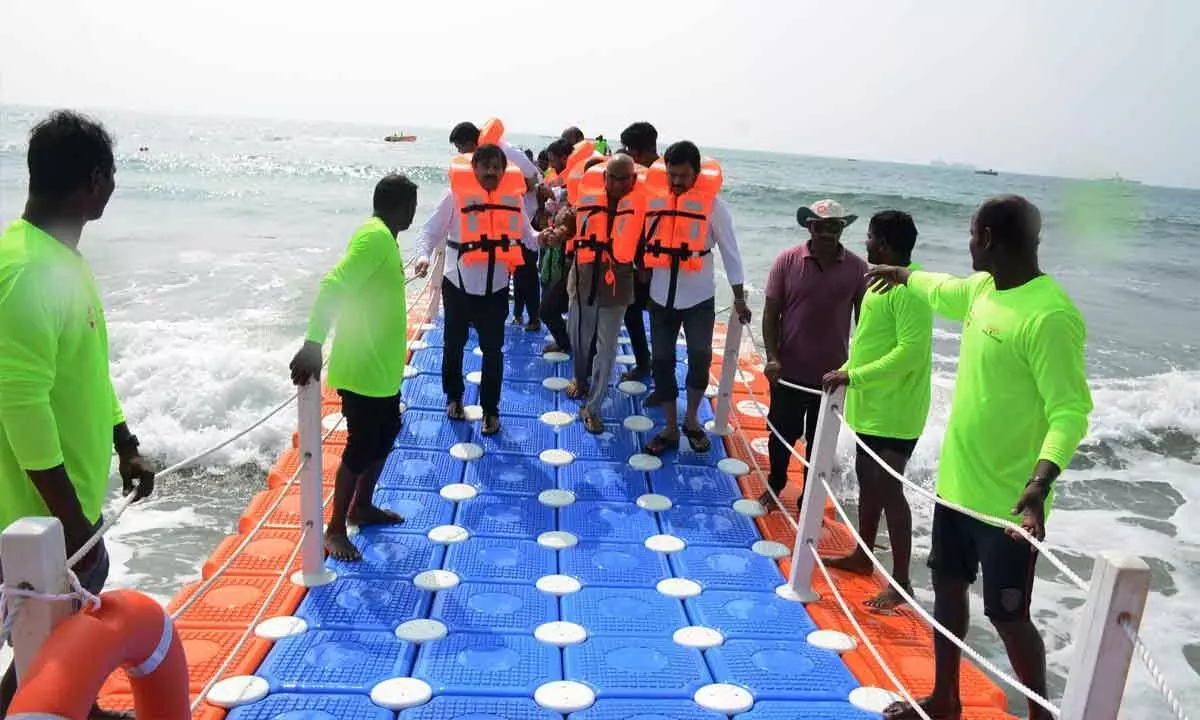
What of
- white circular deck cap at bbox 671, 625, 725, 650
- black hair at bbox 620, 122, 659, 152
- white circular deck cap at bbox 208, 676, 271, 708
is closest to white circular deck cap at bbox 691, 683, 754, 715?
white circular deck cap at bbox 671, 625, 725, 650

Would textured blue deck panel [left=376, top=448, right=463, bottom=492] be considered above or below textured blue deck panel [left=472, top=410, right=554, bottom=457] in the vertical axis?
below

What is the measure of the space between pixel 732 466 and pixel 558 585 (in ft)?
5.77

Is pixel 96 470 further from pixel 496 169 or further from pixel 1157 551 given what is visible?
pixel 1157 551

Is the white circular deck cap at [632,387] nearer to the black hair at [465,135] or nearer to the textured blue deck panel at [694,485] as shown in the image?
the textured blue deck panel at [694,485]

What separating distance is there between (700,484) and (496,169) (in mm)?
2248

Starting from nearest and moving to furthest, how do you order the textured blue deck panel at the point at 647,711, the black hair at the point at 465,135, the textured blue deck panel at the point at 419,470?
1. the textured blue deck panel at the point at 647,711
2. the textured blue deck panel at the point at 419,470
3. the black hair at the point at 465,135

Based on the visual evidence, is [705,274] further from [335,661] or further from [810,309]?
[335,661]

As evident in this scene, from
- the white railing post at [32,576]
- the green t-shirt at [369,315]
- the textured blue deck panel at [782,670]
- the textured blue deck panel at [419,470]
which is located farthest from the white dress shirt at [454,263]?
the white railing post at [32,576]

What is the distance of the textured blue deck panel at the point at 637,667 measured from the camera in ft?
9.73

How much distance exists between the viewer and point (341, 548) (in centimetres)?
377

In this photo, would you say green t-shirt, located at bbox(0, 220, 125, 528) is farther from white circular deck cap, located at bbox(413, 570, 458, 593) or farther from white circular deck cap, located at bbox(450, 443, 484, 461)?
white circular deck cap, located at bbox(450, 443, 484, 461)

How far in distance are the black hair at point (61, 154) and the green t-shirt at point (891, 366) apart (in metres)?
2.87

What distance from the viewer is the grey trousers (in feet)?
17.3

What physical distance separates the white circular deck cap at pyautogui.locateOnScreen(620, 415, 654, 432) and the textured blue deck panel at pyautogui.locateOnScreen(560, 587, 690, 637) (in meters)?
1.91
